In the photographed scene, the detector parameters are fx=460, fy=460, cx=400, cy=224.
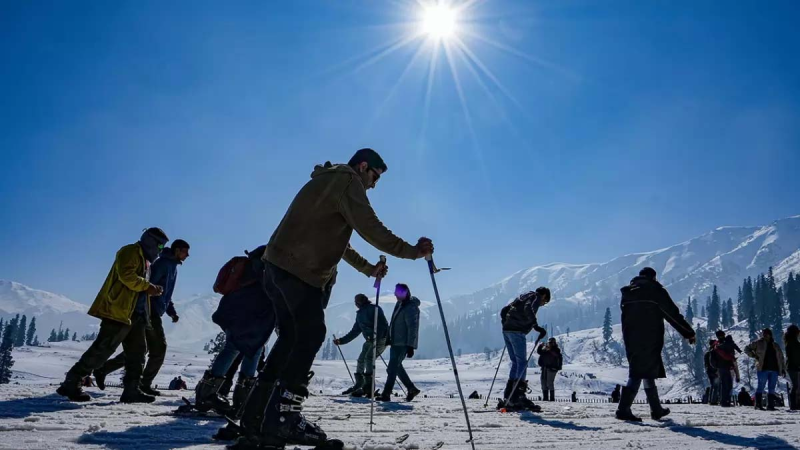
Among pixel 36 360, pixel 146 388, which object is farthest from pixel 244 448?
pixel 36 360

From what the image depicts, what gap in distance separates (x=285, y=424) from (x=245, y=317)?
2542mm

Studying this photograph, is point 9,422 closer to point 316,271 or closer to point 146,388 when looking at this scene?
point 316,271

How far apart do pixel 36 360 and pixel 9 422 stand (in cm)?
16998

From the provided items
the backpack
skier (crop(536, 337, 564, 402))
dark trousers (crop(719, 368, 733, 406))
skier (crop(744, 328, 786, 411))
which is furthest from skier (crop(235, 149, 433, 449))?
dark trousers (crop(719, 368, 733, 406))

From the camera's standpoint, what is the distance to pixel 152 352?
27.6 ft

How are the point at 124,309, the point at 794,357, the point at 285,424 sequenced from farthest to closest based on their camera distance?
1. the point at 794,357
2. the point at 124,309
3. the point at 285,424

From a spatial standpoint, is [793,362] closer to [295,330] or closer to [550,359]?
[550,359]

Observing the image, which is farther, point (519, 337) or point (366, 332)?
point (366, 332)

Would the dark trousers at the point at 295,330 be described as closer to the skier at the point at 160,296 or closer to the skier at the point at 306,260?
the skier at the point at 306,260

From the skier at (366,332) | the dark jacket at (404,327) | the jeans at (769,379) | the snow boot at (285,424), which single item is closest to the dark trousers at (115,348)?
the snow boot at (285,424)

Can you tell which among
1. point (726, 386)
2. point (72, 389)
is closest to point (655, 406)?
point (72, 389)

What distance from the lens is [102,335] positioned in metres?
6.76

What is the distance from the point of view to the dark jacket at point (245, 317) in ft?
18.3

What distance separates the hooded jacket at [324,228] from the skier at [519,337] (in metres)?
6.29
